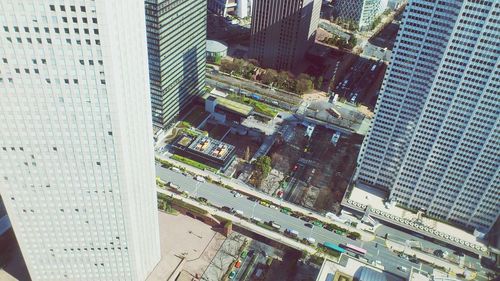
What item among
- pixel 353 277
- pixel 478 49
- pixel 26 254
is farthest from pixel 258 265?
pixel 478 49

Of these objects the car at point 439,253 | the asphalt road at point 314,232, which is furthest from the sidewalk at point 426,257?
the asphalt road at point 314,232

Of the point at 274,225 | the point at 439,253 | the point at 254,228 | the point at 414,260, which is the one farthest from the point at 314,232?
the point at 439,253

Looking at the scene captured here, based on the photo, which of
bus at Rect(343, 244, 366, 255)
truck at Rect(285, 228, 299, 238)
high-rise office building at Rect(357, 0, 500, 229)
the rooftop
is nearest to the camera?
high-rise office building at Rect(357, 0, 500, 229)

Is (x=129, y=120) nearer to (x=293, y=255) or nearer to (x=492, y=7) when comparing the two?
(x=293, y=255)

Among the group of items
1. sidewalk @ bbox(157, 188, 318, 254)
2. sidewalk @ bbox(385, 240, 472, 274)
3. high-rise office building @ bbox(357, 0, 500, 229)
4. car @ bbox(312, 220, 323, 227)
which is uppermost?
high-rise office building @ bbox(357, 0, 500, 229)

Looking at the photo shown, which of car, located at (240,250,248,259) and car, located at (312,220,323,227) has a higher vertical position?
car, located at (312,220,323,227)

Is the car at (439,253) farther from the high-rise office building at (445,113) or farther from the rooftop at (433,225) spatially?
the high-rise office building at (445,113)

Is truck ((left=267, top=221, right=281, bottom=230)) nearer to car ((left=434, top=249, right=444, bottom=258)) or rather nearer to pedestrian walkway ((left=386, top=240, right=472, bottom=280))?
pedestrian walkway ((left=386, top=240, right=472, bottom=280))

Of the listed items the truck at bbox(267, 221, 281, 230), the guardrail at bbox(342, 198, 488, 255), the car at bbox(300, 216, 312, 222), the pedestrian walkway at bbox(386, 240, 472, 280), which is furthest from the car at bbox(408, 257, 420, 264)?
the truck at bbox(267, 221, 281, 230)
